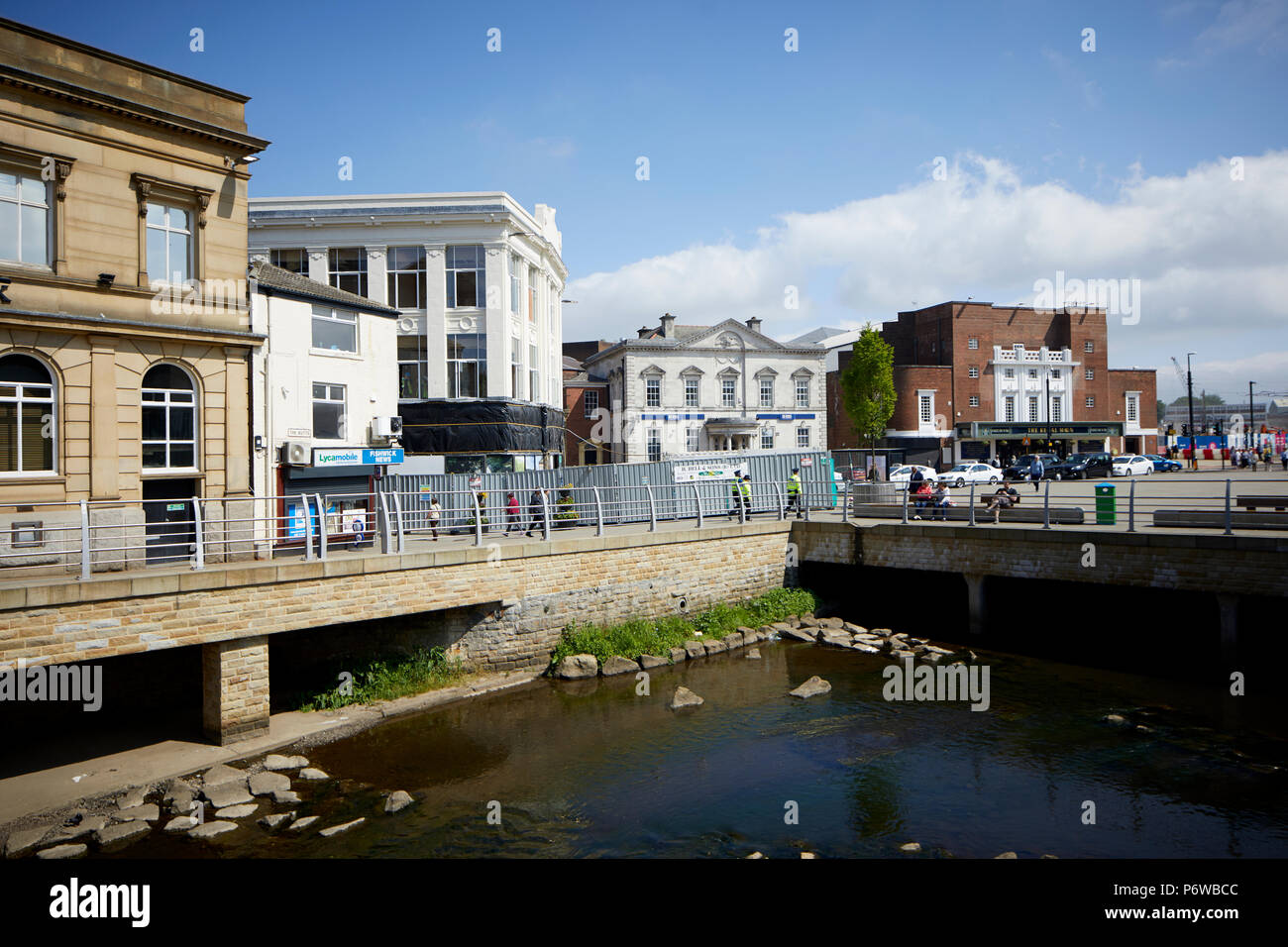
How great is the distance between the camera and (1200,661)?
18406 millimetres

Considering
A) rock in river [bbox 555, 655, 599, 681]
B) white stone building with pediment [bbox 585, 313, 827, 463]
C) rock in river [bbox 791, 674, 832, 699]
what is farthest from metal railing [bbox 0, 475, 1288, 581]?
white stone building with pediment [bbox 585, 313, 827, 463]

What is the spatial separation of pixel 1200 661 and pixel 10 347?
2477 cm

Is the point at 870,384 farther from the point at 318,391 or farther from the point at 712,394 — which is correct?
the point at 318,391

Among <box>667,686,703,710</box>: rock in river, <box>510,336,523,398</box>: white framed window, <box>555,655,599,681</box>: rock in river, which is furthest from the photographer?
<box>510,336,523,398</box>: white framed window

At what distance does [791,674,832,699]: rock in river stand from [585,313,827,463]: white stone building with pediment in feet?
114

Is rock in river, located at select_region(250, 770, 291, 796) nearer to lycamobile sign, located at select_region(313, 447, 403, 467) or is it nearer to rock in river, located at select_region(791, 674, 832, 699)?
lycamobile sign, located at select_region(313, 447, 403, 467)

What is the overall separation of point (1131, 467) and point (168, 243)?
4807 cm

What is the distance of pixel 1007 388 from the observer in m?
62.2

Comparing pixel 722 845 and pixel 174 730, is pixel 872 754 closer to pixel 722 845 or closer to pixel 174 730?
pixel 722 845

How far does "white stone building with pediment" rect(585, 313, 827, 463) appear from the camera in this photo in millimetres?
53031

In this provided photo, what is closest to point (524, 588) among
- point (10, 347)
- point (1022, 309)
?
point (10, 347)

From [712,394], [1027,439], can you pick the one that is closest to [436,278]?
[712,394]

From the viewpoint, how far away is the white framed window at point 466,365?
32.3 meters

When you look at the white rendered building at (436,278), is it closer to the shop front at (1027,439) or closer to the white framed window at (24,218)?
the white framed window at (24,218)
